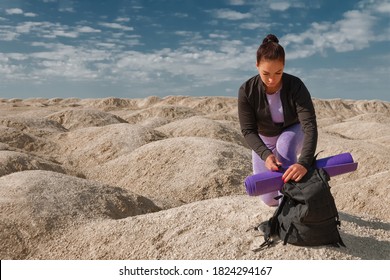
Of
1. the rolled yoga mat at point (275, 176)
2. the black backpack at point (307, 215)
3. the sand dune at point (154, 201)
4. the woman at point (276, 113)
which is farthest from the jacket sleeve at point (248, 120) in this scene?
the sand dune at point (154, 201)

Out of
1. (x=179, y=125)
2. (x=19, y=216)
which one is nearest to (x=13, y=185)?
(x=19, y=216)

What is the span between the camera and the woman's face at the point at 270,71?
4239mm

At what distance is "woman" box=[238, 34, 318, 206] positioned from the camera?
425 cm

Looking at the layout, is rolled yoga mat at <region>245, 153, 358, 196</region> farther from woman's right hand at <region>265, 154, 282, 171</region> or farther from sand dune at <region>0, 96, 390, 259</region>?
sand dune at <region>0, 96, 390, 259</region>

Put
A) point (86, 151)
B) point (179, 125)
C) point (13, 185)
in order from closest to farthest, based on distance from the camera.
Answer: point (13, 185) < point (86, 151) < point (179, 125)

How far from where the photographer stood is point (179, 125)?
20.3 meters

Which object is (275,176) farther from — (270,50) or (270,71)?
(270,50)

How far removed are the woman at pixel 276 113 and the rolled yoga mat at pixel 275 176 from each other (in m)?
0.13

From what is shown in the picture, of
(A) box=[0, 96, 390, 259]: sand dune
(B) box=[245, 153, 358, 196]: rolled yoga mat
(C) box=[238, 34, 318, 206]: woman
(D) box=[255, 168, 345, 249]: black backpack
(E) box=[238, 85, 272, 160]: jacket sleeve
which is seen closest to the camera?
(D) box=[255, 168, 345, 249]: black backpack

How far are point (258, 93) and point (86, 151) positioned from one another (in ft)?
41.1

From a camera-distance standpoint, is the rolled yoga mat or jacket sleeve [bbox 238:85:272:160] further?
jacket sleeve [bbox 238:85:272:160]

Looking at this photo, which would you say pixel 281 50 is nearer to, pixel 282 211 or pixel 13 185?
pixel 282 211

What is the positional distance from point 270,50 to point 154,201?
18.9 ft

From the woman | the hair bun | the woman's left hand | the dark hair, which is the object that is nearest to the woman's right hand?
the woman
